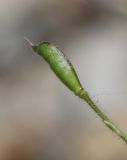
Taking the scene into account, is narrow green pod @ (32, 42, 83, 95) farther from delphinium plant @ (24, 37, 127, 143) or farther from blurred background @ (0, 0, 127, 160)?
blurred background @ (0, 0, 127, 160)

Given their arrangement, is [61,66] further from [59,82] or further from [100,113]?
[59,82]

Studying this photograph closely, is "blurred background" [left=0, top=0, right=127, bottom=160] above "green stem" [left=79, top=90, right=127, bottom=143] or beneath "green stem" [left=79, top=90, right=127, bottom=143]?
above

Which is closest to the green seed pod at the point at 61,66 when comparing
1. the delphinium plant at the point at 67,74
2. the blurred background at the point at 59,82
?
the delphinium plant at the point at 67,74

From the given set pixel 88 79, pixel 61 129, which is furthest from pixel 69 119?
pixel 88 79

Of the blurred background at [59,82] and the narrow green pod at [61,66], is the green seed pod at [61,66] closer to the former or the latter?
the narrow green pod at [61,66]

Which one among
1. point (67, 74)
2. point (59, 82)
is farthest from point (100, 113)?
point (59, 82)

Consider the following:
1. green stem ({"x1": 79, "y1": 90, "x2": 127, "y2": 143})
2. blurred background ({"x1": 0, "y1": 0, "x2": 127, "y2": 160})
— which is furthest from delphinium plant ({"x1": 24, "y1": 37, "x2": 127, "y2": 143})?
blurred background ({"x1": 0, "y1": 0, "x2": 127, "y2": 160})

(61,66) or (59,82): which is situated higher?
(59,82)
